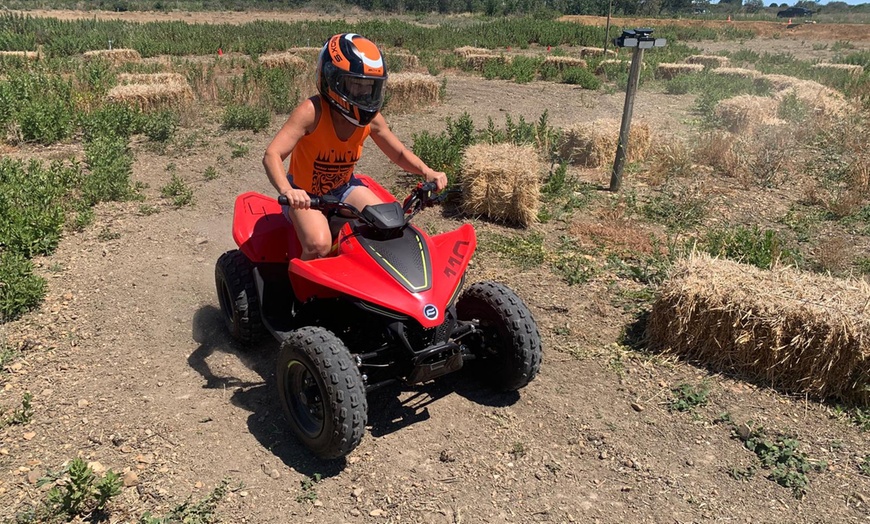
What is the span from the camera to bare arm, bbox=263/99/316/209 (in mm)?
3510

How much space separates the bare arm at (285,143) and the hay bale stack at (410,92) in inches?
362

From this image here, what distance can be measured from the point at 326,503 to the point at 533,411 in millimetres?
1434

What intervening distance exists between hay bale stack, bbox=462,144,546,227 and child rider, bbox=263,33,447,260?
2.73 m

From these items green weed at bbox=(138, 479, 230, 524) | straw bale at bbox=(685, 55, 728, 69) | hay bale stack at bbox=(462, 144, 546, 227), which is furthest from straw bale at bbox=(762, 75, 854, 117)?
green weed at bbox=(138, 479, 230, 524)

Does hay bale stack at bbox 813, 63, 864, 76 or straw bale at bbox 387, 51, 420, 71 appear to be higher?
hay bale stack at bbox 813, 63, 864, 76

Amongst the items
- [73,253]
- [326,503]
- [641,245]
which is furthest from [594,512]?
[73,253]

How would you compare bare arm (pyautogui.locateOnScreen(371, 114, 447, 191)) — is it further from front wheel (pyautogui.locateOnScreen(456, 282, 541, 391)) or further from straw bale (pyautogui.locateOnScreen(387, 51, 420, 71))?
straw bale (pyautogui.locateOnScreen(387, 51, 420, 71))

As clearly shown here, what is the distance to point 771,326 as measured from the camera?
4.11m

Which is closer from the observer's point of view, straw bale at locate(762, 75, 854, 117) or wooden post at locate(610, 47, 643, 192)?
wooden post at locate(610, 47, 643, 192)

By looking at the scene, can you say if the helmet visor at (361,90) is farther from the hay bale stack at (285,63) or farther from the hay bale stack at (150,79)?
the hay bale stack at (285,63)

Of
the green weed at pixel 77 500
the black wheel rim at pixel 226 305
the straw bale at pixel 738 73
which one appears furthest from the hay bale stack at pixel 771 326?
the straw bale at pixel 738 73

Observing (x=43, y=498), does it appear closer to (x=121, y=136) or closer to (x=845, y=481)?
(x=845, y=481)

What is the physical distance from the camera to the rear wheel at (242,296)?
13.8 ft

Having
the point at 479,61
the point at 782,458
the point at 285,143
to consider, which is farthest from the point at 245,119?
the point at 479,61
